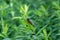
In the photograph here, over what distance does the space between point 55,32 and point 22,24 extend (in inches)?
11.8

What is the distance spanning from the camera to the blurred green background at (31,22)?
153 cm

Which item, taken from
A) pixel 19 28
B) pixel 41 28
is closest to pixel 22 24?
pixel 19 28

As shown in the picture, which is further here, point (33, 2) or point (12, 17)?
point (33, 2)

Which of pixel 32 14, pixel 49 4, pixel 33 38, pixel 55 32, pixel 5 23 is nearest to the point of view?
→ pixel 33 38

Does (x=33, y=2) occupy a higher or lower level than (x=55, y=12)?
higher

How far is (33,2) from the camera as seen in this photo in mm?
2090

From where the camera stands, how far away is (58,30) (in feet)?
5.15

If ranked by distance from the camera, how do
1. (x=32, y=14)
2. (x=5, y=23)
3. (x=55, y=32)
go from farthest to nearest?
1. (x=32, y=14)
2. (x=5, y=23)
3. (x=55, y=32)

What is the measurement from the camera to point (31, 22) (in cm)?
169

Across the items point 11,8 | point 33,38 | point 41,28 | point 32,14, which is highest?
point 11,8

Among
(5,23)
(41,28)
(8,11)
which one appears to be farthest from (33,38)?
(8,11)

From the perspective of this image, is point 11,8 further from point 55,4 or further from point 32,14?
point 55,4

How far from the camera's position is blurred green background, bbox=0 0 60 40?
5.02 ft

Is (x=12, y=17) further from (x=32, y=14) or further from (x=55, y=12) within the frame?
(x=55, y=12)
